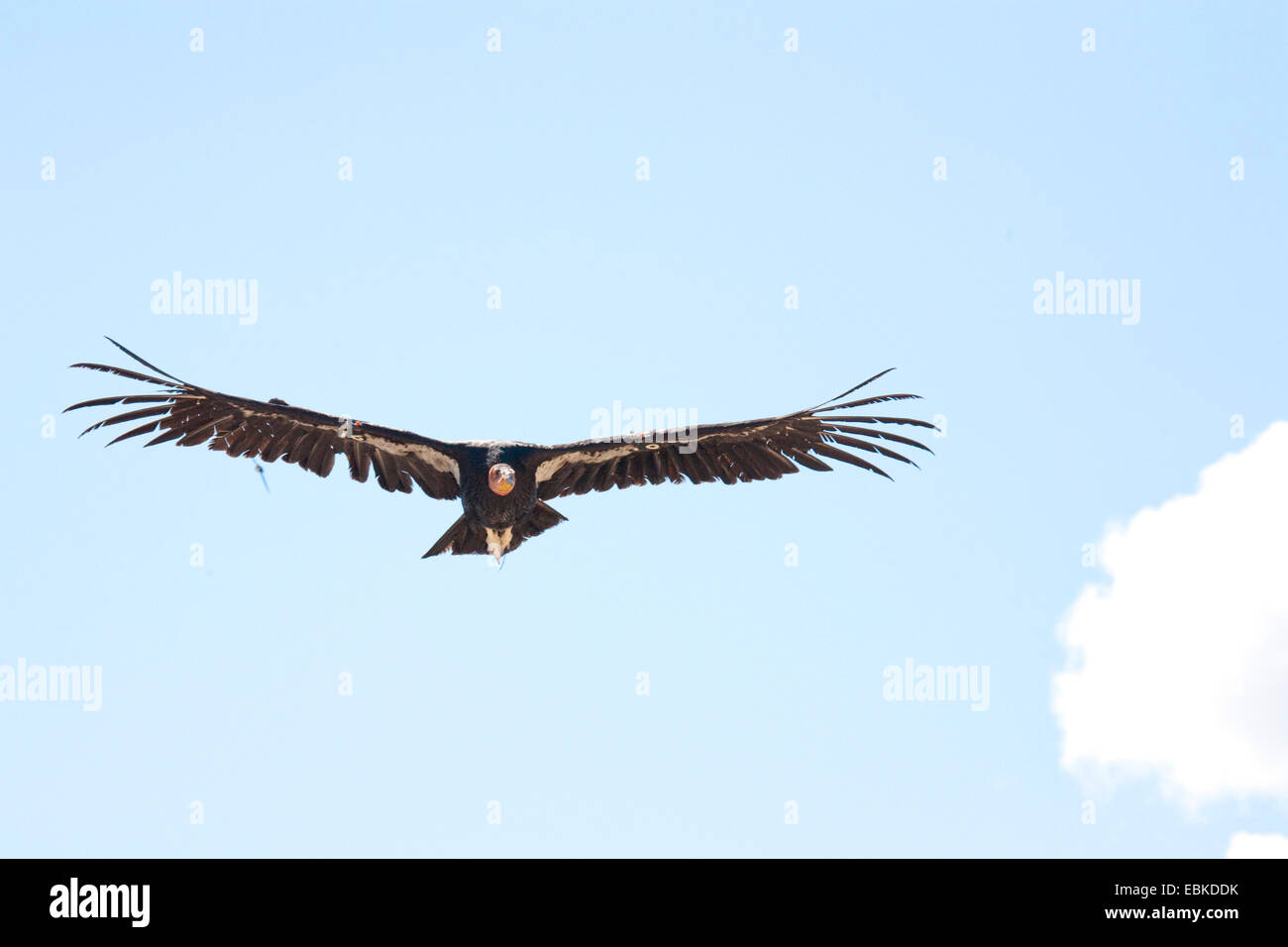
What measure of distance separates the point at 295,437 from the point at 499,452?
123 inches

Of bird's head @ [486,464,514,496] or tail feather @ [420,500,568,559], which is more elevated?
bird's head @ [486,464,514,496]

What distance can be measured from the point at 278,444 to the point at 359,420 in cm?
134

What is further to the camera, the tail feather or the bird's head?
the tail feather

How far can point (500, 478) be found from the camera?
65.1 feet

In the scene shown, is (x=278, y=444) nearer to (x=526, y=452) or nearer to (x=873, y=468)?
(x=526, y=452)

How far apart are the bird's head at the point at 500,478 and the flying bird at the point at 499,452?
1cm

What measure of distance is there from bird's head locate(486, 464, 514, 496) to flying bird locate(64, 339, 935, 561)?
0.05ft

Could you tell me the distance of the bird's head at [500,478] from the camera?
19859mm

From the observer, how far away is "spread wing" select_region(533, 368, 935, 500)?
69.0 ft

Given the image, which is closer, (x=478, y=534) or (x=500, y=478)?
(x=500, y=478)

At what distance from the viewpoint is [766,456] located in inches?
862
